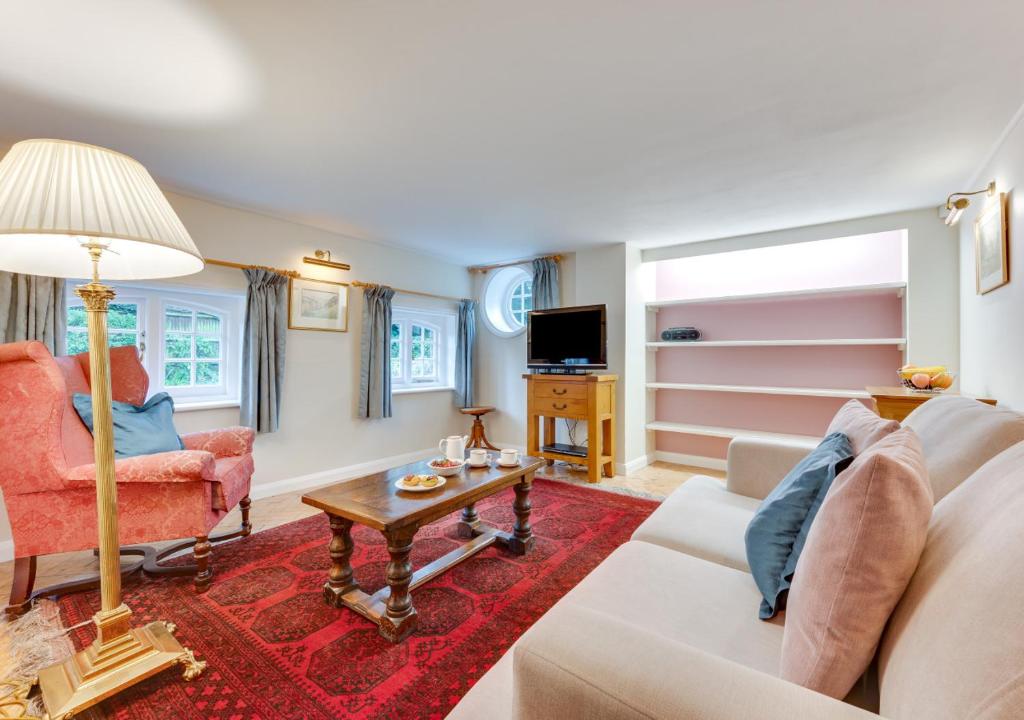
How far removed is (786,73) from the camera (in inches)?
69.8

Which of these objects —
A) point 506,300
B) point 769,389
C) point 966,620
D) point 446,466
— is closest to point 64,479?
point 446,466

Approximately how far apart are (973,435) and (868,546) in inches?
30.1

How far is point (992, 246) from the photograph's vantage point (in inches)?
91.8

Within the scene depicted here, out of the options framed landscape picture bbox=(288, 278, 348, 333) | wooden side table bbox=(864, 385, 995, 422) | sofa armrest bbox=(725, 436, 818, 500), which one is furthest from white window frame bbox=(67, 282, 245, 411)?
wooden side table bbox=(864, 385, 995, 422)

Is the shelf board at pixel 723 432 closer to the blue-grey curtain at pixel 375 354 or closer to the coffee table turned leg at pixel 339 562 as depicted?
the blue-grey curtain at pixel 375 354

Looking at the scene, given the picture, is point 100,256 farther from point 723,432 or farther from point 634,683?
point 723,432

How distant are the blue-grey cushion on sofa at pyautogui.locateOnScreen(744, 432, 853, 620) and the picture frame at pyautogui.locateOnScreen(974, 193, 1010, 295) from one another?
181 cm

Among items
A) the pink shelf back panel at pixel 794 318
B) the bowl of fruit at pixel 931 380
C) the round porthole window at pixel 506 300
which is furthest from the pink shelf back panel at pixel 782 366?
the round porthole window at pixel 506 300

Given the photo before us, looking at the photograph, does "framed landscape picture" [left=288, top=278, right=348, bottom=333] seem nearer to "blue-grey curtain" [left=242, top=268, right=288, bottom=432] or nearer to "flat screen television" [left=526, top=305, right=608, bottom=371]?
"blue-grey curtain" [left=242, top=268, right=288, bottom=432]

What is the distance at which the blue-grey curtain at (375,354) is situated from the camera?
4207 millimetres

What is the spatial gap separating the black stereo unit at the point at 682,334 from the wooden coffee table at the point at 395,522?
2.55 metres

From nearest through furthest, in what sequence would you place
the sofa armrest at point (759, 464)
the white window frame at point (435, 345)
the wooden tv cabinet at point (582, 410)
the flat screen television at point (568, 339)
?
the sofa armrest at point (759, 464) < the wooden tv cabinet at point (582, 410) < the flat screen television at point (568, 339) < the white window frame at point (435, 345)

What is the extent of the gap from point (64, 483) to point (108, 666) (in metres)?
0.85

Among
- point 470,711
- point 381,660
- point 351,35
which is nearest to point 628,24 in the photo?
point 351,35
